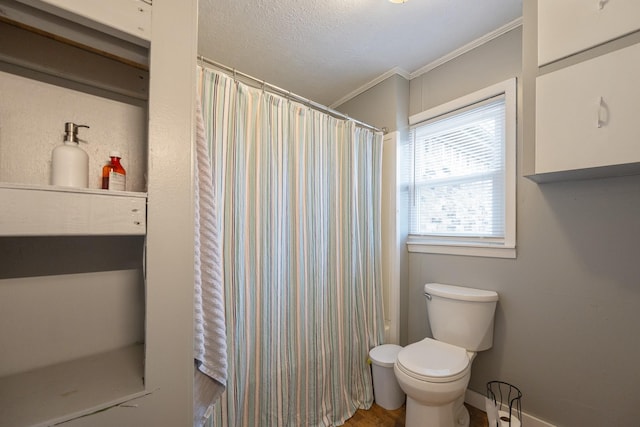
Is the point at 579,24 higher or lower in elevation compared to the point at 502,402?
higher

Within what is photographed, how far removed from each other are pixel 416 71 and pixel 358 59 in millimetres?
500

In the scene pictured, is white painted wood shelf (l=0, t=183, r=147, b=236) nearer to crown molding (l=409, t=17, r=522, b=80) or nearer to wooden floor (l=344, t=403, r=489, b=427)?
wooden floor (l=344, t=403, r=489, b=427)

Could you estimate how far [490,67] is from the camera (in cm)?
172

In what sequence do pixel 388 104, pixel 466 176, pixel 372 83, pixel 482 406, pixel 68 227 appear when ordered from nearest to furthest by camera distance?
1. pixel 68 227
2. pixel 482 406
3. pixel 466 176
4. pixel 388 104
5. pixel 372 83

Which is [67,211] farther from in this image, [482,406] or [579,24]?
[482,406]

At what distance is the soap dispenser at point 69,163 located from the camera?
0.72m

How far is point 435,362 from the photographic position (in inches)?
55.9

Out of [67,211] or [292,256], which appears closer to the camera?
[67,211]

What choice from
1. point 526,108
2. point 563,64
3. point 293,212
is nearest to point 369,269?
point 293,212

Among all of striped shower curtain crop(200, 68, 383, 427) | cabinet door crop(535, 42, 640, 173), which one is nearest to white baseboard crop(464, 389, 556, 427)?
striped shower curtain crop(200, 68, 383, 427)

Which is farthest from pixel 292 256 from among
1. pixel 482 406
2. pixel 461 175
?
pixel 482 406

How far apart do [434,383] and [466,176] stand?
127cm

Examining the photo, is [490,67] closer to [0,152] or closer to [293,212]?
[293,212]

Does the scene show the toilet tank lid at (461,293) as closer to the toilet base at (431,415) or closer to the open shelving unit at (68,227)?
the toilet base at (431,415)
